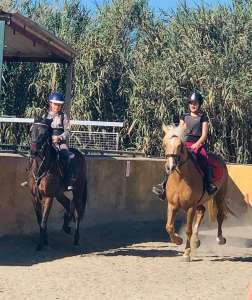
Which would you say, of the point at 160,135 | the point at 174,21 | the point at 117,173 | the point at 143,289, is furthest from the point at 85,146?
the point at 143,289

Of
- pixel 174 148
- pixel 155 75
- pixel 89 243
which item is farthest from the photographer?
pixel 155 75

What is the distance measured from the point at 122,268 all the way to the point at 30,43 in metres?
5.80

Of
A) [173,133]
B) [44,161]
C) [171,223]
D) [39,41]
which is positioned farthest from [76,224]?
[39,41]

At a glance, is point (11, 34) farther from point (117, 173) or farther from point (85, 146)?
point (85, 146)

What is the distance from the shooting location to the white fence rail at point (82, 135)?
1866 centimetres

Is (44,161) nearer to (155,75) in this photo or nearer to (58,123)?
(58,123)

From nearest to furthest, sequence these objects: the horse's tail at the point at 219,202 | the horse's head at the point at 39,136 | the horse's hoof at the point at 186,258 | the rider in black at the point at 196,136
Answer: the horse's head at the point at 39,136 → the horse's hoof at the point at 186,258 → the rider in black at the point at 196,136 → the horse's tail at the point at 219,202

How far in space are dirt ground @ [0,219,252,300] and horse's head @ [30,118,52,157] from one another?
157cm

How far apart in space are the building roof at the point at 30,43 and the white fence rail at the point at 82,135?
1.37m

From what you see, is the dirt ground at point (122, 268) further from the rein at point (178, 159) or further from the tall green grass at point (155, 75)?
the tall green grass at point (155, 75)

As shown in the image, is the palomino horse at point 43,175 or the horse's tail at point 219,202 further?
the horse's tail at point 219,202

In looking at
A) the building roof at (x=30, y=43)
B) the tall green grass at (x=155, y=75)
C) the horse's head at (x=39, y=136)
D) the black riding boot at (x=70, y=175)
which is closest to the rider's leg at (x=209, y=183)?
the black riding boot at (x=70, y=175)

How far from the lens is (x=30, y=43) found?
15.4 metres

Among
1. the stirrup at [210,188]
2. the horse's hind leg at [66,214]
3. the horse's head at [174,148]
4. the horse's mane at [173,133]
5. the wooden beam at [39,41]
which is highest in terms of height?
the wooden beam at [39,41]
